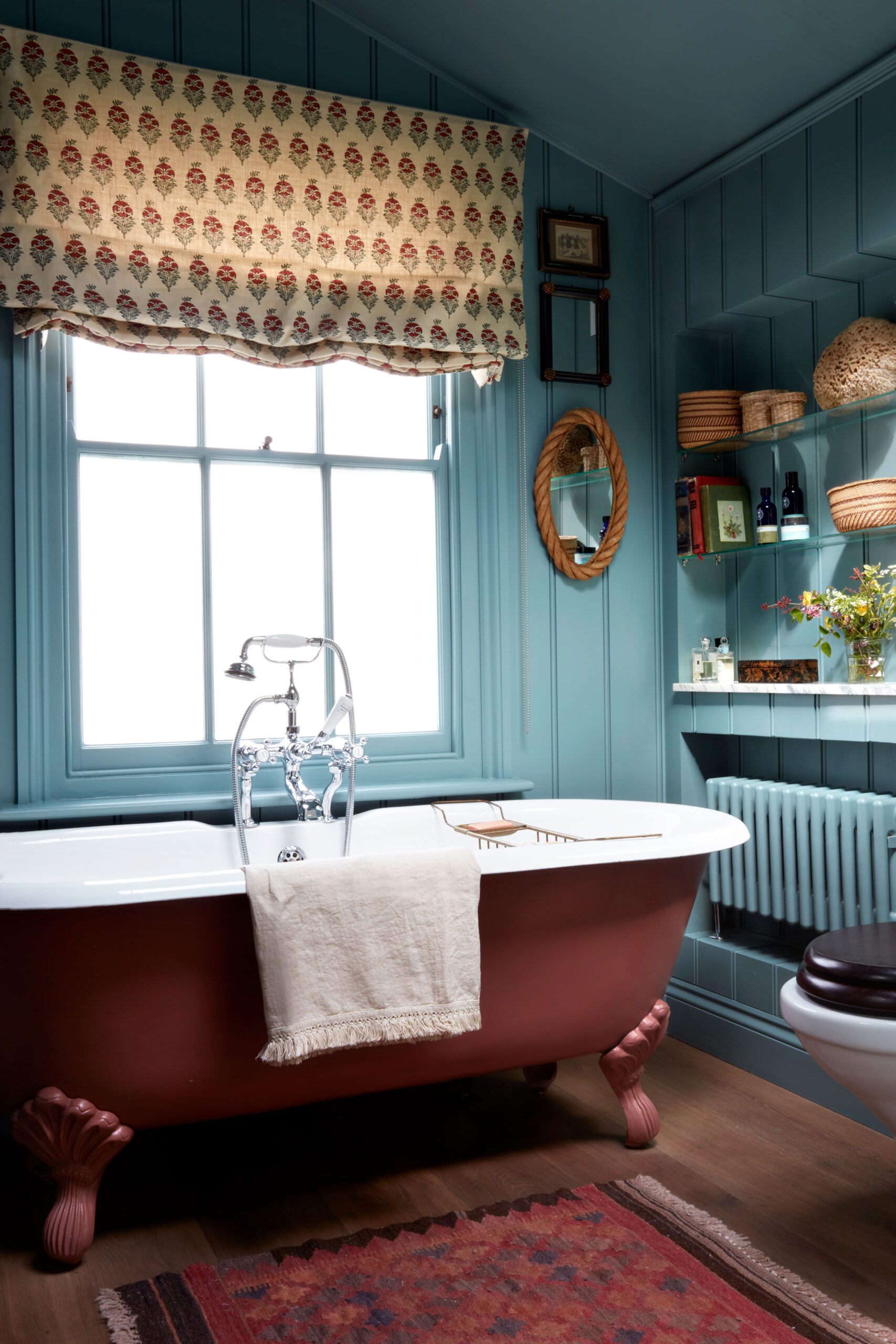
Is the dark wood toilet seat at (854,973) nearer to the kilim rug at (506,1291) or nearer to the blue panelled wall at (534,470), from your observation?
the kilim rug at (506,1291)

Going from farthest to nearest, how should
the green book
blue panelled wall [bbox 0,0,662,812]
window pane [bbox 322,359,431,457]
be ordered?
the green book, window pane [bbox 322,359,431,457], blue panelled wall [bbox 0,0,662,812]

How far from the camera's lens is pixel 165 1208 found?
2.09 meters

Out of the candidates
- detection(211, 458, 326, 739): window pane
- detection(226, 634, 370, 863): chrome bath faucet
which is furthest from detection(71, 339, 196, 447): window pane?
detection(226, 634, 370, 863): chrome bath faucet

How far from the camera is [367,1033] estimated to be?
1.89 meters

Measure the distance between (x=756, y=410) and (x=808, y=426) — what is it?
160mm

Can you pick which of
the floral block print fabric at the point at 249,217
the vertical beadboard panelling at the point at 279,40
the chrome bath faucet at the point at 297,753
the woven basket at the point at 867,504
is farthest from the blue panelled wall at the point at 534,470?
the woven basket at the point at 867,504

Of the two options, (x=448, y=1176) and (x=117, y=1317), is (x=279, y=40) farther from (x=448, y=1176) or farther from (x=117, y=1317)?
(x=117, y=1317)

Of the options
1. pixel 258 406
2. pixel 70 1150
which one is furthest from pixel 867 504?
pixel 70 1150

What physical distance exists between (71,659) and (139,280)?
94 centimetres

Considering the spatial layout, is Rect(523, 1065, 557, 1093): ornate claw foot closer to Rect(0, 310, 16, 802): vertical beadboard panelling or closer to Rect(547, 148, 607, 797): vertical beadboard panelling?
Rect(547, 148, 607, 797): vertical beadboard panelling

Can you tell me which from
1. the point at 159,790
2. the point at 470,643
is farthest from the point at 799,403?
the point at 159,790

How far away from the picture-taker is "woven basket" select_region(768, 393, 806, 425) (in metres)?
2.88

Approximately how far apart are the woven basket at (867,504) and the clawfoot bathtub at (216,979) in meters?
0.80

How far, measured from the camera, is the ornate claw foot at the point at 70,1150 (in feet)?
6.07
